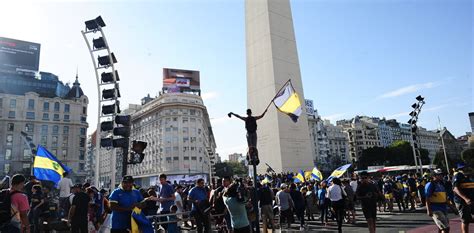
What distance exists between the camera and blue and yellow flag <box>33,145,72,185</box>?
10.3m

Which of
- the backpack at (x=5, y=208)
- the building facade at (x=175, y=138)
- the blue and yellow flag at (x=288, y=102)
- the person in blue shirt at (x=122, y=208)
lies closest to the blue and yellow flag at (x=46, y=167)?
the backpack at (x=5, y=208)

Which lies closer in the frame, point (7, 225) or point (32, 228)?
point (7, 225)

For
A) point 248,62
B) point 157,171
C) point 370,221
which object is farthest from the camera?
point 157,171

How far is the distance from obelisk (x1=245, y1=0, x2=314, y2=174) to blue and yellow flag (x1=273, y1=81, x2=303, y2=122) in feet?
68.0

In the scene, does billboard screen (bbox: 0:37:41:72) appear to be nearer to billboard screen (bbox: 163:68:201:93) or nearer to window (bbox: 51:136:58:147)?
window (bbox: 51:136:58:147)

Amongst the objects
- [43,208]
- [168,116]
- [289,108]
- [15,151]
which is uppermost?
[168,116]

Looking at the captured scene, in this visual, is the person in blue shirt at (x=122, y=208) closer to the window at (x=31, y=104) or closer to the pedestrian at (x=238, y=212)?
the pedestrian at (x=238, y=212)

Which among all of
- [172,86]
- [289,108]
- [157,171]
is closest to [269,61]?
[289,108]

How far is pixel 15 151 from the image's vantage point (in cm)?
7094

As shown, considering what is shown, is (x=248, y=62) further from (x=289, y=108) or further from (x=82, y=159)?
(x=82, y=159)

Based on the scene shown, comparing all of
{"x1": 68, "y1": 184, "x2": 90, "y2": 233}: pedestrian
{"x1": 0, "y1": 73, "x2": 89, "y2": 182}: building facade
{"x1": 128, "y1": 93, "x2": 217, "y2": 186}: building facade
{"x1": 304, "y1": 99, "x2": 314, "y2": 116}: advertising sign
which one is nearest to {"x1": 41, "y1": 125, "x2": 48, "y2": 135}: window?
{"x1": 0, "y1": 73, "x2": 89, "y2": 182}: building facade

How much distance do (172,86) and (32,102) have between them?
3223cm

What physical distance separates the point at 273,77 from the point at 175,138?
160 feet

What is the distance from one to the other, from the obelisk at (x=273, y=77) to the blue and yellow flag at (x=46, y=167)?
22.8m
